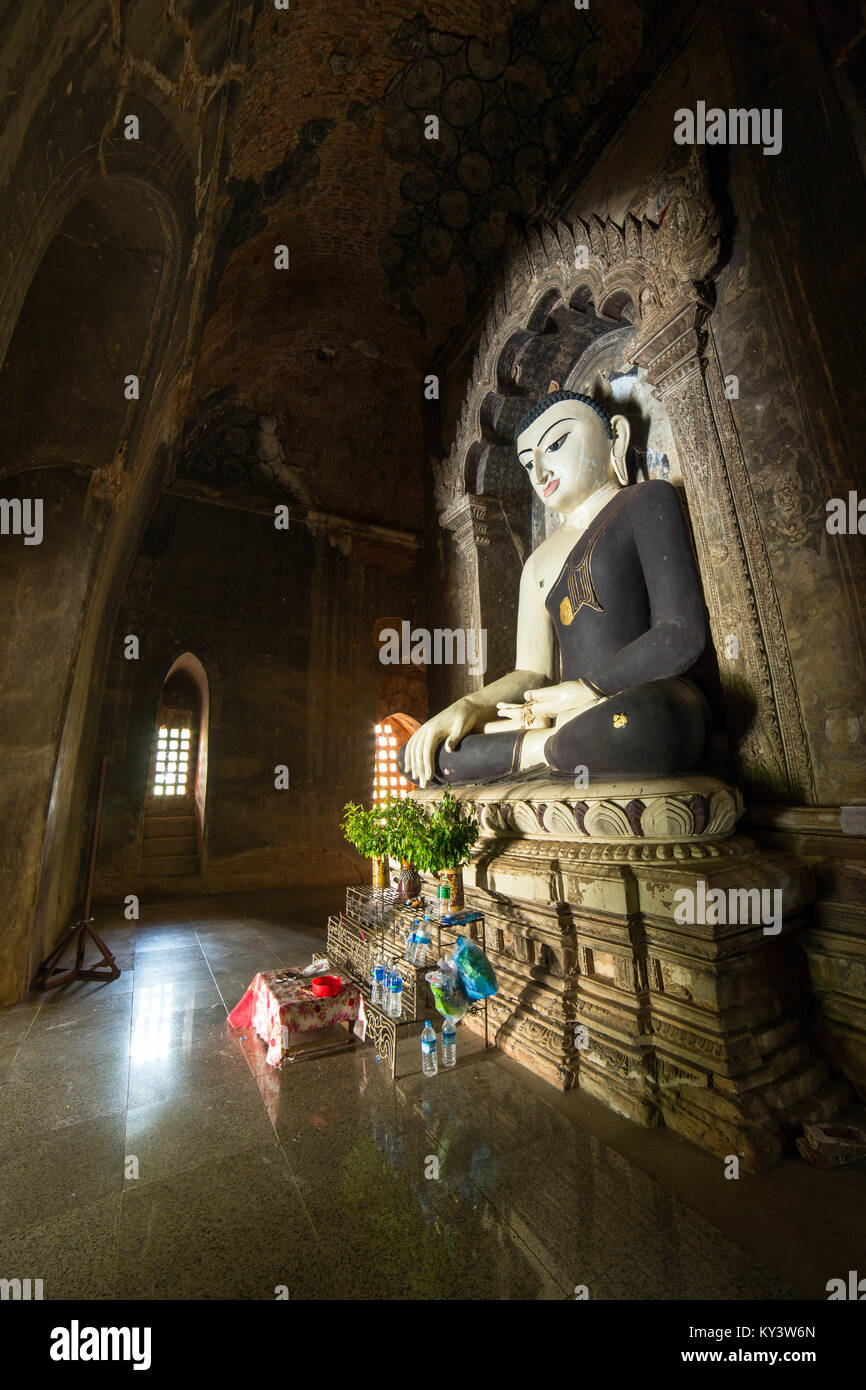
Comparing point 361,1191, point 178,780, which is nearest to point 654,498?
point 361,1191

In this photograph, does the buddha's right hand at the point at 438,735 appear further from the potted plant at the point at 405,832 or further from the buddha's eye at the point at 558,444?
the buddha's eye at the point at 558,444

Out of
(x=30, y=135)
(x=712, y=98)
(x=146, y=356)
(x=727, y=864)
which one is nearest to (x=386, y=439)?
(x=146, y=356)

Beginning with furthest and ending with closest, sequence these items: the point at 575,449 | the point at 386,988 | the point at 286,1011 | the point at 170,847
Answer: the point at 170,847
the point at 575,449
the point at 386,988
the point at 286,1011

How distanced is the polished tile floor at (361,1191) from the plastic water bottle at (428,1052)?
0.08 m

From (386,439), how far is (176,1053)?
9.24m

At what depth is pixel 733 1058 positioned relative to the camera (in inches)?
80.7

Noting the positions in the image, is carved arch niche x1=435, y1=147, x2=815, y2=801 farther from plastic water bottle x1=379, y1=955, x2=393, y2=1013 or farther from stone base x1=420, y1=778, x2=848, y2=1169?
plastic water bottle x1=379, y1=955, x2=393, y2=1013

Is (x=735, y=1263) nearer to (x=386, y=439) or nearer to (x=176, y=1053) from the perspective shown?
(x=176, y=1053)

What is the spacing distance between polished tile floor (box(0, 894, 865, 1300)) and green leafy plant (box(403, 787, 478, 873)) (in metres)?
0.90

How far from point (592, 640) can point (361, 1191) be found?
10.6ft

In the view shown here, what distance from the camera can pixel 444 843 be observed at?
3.19 m

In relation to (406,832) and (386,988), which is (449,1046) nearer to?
(386,988)

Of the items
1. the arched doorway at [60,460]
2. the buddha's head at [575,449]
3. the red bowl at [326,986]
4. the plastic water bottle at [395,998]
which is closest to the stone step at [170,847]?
the arched doorway at [60,460]

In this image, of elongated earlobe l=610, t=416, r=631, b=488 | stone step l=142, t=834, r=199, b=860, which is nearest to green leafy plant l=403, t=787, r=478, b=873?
elongated earlobe l=610, t=416, r=631, b=488
